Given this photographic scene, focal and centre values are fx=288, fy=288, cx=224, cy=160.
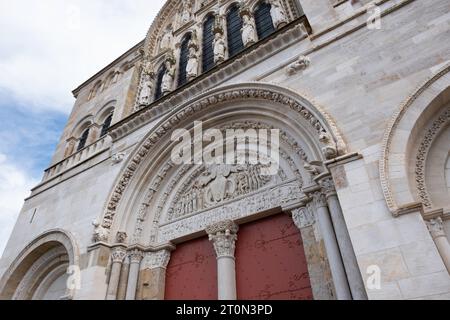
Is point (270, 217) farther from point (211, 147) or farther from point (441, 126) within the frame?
point (441, 126)

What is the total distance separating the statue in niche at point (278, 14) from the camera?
6.91m

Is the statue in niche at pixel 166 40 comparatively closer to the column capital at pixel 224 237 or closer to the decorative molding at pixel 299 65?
the decorative molding at pixel 299 65

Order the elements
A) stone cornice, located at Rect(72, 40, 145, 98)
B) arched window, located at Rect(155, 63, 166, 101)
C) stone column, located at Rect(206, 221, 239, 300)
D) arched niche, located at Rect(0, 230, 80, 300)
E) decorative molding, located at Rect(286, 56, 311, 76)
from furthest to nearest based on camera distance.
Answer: stone cornice, located at Rect(72, 40, 145, 98) → arched window, located at Rect(155, 63, 166, 101) → arched niche, located at Rect(0, 230, 80, 300) → decorative molding, located at Rect(286, 56, 311, 76) → stone column, located at Rect(206, 221, 239, 300)

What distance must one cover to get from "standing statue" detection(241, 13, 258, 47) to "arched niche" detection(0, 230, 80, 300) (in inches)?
260

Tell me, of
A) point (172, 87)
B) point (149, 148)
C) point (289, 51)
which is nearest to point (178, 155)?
point (149, 148)

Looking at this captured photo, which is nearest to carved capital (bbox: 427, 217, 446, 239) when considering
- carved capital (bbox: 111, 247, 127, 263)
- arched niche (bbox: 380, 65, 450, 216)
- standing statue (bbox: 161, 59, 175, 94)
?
arched niche (bbox: 380, 65, 450, 216)

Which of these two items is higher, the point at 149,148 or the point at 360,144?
the point at 149,148

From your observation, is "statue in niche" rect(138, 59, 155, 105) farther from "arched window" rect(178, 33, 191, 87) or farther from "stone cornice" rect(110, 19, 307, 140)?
"stone cornice" rect(110, 19, 307, 140)

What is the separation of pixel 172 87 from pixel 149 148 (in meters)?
2.56

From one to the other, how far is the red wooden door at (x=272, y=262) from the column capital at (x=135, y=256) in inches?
82.8

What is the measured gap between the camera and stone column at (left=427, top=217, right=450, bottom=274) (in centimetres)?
291

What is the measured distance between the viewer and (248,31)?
24.1ft

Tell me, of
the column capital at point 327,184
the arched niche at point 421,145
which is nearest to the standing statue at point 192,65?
the column capital at point 327,184
